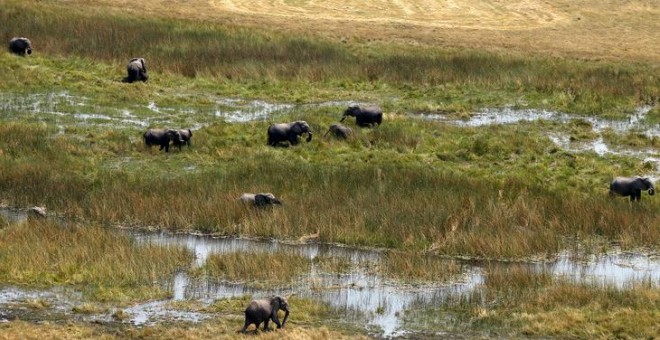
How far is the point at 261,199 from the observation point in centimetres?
2702

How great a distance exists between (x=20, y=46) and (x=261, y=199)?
2036 cm

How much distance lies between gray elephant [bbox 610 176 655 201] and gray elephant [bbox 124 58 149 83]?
744 inches

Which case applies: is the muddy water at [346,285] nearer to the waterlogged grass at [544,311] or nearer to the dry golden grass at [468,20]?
the waterlogged grass at [544,311]

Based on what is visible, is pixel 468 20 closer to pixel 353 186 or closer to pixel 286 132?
pixel 286 132

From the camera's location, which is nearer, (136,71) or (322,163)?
(322,163)

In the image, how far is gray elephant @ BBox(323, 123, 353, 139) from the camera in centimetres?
3450

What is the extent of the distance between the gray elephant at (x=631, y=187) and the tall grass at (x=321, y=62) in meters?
12.0


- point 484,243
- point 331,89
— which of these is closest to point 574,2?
point 331,89

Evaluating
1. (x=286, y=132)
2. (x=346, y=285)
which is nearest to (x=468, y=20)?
(x=286, y=132)

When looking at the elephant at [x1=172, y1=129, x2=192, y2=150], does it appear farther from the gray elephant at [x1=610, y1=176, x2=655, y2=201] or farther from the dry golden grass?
the dry golden grass

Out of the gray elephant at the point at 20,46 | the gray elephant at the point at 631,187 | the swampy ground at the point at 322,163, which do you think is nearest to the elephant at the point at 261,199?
the swampy ground at the point at 322,163

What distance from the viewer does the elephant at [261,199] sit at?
27.0 m

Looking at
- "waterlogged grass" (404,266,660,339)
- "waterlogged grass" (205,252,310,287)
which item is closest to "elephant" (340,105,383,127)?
"waterlogged grass" (205,252,310,287)

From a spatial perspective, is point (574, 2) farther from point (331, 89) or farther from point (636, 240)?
point (636, 240)
